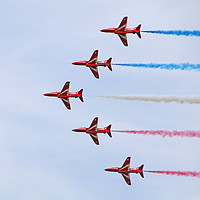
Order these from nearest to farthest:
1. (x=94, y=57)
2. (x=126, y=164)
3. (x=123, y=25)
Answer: (x=123, y=25) → (x=94, y=57) → (x=126, y=164)

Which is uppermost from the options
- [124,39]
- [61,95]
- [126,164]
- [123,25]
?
[123,25]

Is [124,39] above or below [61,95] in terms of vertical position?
above

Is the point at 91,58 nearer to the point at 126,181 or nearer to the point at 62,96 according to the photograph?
the point at 62,96

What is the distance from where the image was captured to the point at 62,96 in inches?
3866

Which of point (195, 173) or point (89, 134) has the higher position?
point (89, 134)

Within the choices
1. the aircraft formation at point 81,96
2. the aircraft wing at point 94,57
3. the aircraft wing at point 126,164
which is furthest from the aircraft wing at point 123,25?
the aircraft wing at point 126,164

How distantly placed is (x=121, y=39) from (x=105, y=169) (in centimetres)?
2607

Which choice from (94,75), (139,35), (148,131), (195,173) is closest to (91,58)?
(94,75)

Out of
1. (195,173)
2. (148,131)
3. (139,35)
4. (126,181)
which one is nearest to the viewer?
(195,173)

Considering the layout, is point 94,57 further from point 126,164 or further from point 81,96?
point 126,164

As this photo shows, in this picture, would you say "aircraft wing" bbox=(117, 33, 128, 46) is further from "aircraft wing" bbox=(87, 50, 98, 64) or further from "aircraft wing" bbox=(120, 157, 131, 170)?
"aircraft wing" bbox=(120, 157, 131, 170)

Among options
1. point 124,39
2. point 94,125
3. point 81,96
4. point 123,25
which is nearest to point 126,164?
point 94,125

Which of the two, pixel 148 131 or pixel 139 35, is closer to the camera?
pixel 148 131

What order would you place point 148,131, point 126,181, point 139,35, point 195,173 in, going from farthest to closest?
1. point 126,181
2. point 139,35
3. point 148,131
4. point 195,173
